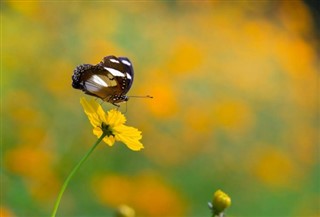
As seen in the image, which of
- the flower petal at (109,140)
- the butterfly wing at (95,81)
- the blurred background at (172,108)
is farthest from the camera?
the blurred background at (172,108)

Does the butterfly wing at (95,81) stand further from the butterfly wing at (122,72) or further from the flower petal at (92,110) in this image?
the flower petal at (92,110)

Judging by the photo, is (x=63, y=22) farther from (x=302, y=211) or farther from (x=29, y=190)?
(x=302, y=211)

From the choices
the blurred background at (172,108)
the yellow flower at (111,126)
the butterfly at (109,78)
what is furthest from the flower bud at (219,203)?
the blurred background at (172,108)

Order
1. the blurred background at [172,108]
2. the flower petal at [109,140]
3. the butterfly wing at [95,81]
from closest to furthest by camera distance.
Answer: the flower petal at [109,140] → the butterfly wing at [95,81] → the blurred background at [172,108]

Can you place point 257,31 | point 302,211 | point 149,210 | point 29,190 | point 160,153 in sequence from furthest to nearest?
point 257,31, point 302,211, point 160,153, point 149,210, point 29,190

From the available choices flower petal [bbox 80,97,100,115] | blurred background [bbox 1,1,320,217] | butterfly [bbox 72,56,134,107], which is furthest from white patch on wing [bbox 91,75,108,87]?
blurred background [bbox 1,1,320,217]

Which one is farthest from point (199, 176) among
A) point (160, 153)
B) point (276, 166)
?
point (276, 166)

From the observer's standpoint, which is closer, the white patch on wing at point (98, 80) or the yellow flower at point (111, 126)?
the yellow flower at point (111, 126)
